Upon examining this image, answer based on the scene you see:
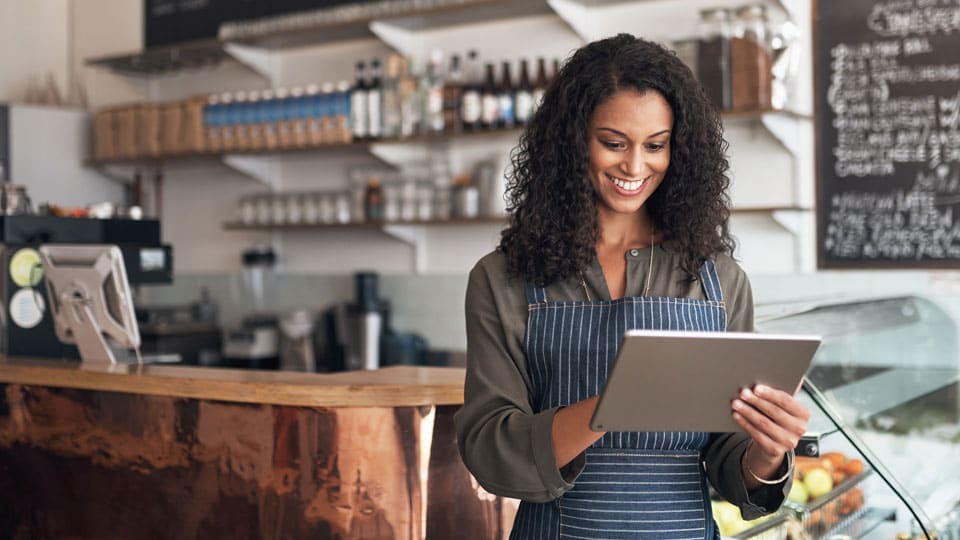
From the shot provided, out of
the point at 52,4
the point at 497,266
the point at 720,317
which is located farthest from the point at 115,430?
the point at 52,4

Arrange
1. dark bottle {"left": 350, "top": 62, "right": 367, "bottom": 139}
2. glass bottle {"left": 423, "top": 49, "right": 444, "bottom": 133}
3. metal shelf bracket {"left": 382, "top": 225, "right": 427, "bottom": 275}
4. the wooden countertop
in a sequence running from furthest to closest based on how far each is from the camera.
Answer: metal shelf bracket {"left": 382, "top": 225, "right": 427, "bottom": 275} < dark bottle {"left": 350, "top": 62, "right": 367, "bottom": 139} < glass bottle {"left": 423, "top": 49, "right": 444, "bottom": 133} < the wooden countertop

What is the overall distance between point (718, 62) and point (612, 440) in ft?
Answer: 8.60

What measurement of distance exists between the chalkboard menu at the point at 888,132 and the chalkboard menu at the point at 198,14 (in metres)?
2.34

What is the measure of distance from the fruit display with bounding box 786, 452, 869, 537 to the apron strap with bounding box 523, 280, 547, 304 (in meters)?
1.11

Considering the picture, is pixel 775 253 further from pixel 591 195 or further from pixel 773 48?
A: pixel 591 195

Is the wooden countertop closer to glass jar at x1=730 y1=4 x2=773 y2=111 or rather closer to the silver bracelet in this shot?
the silver bracelet

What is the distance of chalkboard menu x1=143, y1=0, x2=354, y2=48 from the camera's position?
5.34 metres

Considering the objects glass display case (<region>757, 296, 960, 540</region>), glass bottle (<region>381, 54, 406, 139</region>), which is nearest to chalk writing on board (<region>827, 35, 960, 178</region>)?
glass display case (<region>757, 296, 960, 540</region>)

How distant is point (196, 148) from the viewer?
5.45 meters

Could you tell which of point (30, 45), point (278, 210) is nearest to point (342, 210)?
point (278, 210)

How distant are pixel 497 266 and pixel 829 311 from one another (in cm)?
140

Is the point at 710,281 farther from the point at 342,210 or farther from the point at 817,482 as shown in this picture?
the point at 342,210

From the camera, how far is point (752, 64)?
3848 millimetres

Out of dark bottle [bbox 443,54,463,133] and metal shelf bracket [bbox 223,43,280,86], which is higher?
metal shelf bracket [bbox 223,43,280,86]
